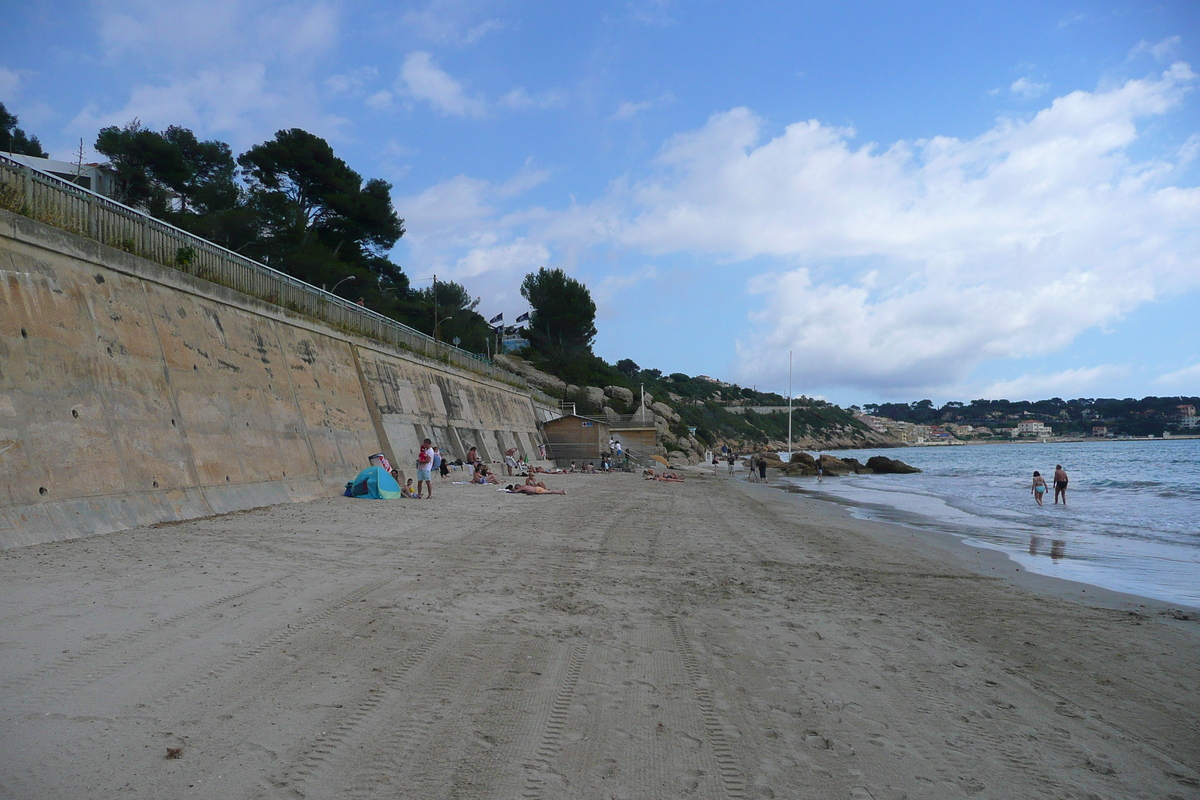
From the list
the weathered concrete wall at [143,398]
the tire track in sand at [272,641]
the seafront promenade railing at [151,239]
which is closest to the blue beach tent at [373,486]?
the weathered concrete wall at [143,398]

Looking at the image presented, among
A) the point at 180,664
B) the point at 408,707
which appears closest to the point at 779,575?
the point at 408,707

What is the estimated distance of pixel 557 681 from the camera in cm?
438

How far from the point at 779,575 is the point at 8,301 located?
11131 mm

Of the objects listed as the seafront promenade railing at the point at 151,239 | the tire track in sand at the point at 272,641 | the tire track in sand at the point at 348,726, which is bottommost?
the tire track in sand at the point at 348,726

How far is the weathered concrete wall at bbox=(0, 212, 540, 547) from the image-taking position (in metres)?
9.07

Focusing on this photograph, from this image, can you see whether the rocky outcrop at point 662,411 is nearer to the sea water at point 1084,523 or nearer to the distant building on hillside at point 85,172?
the sea water at point 1084,523

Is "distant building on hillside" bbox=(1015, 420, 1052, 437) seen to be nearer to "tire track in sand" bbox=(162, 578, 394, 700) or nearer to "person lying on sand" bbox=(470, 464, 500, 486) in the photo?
"person lying on sand" bbox=(470, 464, 500, 486)

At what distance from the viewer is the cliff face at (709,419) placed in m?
63.7

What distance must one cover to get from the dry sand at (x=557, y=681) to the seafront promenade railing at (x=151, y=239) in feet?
19.8

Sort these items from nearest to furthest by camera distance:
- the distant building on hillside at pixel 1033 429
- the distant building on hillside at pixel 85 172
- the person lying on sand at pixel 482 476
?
the person lying on sand at pixel 482 476, the distant building on hillside at pixel 85 172, the distant building on hillside at pixel 1033 429

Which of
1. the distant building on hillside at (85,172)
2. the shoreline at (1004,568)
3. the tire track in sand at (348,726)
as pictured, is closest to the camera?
the tire track in sand at (348,726)

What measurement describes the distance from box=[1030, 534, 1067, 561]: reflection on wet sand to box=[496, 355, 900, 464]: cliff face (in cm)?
3898

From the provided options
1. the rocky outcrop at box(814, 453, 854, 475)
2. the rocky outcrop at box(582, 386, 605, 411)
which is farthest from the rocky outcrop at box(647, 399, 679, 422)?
the rocky outcrop at box(814, 453, 854, 475)

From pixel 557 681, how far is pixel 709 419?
10494 centimetres
